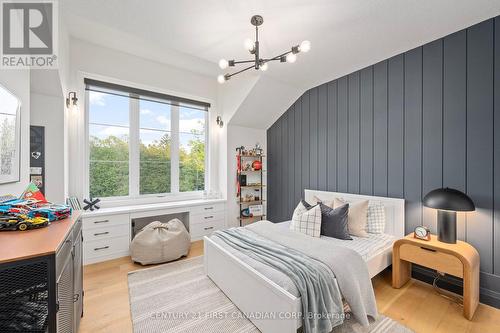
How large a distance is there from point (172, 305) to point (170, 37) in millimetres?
2800

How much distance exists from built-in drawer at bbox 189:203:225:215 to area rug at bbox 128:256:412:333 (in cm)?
116

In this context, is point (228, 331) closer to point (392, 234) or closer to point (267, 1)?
point (392, 234)

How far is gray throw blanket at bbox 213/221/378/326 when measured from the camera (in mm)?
1742

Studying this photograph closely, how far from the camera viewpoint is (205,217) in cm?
387

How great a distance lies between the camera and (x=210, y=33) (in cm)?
232

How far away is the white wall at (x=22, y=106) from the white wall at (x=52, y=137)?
70 cm

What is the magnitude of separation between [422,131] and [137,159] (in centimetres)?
407

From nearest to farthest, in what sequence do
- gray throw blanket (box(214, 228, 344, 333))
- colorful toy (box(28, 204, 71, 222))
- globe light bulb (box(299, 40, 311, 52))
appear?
colorful toy (box(28, 204, 71, 222)) → gray throw blanket (box(214, 228, 344, 333)) → globe light bulb (box(299, 40, 311, 52))

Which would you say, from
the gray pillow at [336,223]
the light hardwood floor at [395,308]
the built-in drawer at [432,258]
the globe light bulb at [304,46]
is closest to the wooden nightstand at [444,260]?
the built-in drawer at [432,258]

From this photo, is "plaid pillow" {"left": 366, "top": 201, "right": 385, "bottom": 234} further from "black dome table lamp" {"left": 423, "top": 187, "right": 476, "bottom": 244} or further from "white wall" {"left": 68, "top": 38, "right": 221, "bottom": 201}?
"white wall" {"left": 68, "top": 38, "right": 221, "bottom": 201}

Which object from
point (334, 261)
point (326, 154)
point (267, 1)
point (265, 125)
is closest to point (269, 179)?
point (265, 125)

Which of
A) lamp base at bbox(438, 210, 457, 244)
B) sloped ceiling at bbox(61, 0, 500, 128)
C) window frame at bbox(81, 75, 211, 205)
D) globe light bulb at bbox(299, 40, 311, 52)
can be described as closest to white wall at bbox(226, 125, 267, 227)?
window frame at bbox(81, 75, 211, 205)

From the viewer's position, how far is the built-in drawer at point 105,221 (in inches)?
112

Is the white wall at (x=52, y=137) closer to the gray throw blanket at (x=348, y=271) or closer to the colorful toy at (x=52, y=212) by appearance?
the colorful toy at (x=52, y=212)
